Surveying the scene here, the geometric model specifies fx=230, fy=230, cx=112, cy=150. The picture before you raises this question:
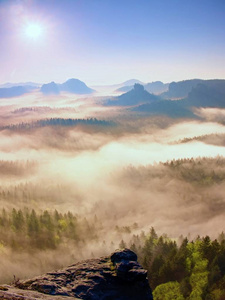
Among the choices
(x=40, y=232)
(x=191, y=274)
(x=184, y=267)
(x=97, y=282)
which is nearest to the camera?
(x=97, y=282)

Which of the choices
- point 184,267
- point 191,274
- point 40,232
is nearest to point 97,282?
point 191,274

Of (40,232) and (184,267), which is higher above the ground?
(184,267)

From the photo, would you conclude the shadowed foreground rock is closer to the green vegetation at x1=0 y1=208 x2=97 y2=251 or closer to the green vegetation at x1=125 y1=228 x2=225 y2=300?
the green vegetation at x1=125 y1=228 x2=225 y2=300

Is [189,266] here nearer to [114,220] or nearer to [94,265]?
[94,265]

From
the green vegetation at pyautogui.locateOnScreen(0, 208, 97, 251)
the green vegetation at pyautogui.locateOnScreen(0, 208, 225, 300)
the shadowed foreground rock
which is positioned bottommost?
the green vegetation at pyautogui.locateOnScreen(0, 208, 97, 251)

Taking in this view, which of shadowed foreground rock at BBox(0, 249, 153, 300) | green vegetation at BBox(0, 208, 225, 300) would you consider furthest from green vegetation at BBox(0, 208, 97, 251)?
shadowed foreground rock at BBox(0, 249, 153, 300)

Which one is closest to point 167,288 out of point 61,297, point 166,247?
point 166,247

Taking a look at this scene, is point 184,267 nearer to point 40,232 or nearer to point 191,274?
point 191,274

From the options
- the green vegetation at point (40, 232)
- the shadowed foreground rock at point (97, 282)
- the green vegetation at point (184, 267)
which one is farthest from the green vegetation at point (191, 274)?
the green vegetation at point (40, 232)

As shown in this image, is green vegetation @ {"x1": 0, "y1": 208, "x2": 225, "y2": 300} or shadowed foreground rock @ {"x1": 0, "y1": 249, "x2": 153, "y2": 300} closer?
shadowed foreground rock @ {"x1": 0, "y1": 249, "x2": 153, "y2": 300}
